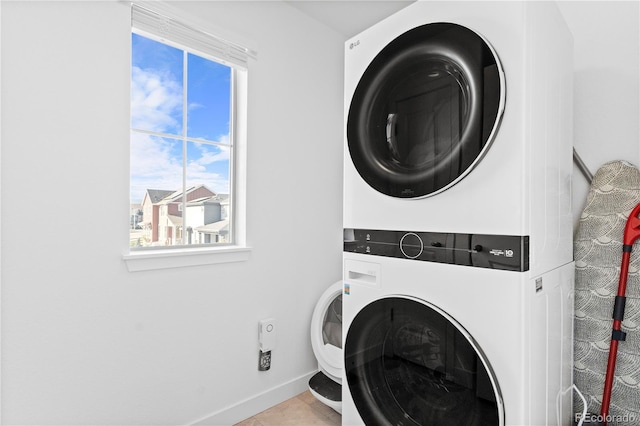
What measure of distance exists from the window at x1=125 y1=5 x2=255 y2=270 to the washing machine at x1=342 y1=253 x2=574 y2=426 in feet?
3.14

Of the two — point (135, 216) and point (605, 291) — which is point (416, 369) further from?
point (135, 216)

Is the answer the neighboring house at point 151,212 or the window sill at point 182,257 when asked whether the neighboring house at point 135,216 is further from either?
the window sill at point 182,257

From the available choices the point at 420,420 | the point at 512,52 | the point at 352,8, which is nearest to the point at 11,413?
the point at 420,420

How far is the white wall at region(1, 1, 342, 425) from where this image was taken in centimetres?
128

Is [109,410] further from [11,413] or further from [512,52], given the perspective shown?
[512,52]

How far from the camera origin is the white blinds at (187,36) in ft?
5.09

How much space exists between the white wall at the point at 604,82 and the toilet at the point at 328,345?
57.6 inches

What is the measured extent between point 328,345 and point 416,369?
104 centimetres

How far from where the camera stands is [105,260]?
146cm

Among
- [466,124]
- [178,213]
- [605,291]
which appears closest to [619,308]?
[605,291]

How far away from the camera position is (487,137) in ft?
3.27

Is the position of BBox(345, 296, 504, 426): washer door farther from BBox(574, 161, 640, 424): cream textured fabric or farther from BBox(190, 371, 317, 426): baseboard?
BBox(190, 371, 317, 426): baseboard

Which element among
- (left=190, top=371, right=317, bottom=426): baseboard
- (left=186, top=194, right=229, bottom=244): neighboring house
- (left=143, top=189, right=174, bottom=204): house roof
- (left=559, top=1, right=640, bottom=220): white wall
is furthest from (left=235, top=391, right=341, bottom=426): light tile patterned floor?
(left=559, top=1, right=640, bottom=220): white wall

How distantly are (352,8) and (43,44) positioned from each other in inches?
68.1
